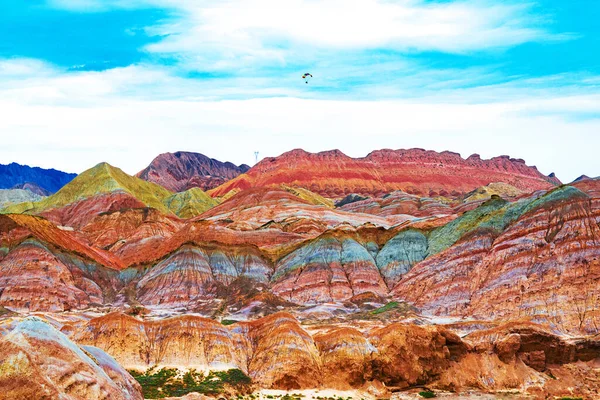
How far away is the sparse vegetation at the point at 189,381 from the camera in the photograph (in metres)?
51.6

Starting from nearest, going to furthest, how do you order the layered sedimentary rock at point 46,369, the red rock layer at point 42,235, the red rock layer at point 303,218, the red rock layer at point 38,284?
the layered sedimentary rock at point 46,369, the red rock layer at point 38,284, the red rock layer at point 42,235, the red rock layer at point 303,218

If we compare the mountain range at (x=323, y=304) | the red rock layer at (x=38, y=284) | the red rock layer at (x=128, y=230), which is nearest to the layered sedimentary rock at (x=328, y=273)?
the mountain range at (x=323, y=304)

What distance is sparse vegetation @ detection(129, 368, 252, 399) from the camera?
2032 inches

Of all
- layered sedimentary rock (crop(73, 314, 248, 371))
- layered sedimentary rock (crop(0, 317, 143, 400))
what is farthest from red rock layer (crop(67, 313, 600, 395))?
layered sedimentary rock (crop(0, 317, 143, 400))

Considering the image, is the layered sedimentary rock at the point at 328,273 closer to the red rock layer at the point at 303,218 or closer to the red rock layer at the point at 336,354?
the red rock layer at the point at 303,218

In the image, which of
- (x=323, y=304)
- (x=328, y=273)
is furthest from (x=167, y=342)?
(x=328, y=273)

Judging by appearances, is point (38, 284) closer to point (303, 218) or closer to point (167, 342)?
point (167, 342)

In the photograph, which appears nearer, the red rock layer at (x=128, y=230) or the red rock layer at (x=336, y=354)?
the red rock layer at (x=336, y=354)

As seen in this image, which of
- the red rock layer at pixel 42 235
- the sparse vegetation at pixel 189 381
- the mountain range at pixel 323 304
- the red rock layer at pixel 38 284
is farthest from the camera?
the red rock layer at pixel 42 235

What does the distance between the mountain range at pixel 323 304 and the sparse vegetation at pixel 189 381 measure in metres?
0.31

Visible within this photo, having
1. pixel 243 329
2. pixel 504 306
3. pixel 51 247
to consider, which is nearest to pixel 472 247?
pixel 504 306

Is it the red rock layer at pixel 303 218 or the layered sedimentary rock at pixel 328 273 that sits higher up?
the red rock layer at pixel 303 218

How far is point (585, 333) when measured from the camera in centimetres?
7112

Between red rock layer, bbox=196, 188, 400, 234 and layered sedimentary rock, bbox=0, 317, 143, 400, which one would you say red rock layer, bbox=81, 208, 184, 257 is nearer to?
red rock layer, bbox=196, 188, 400, 234
